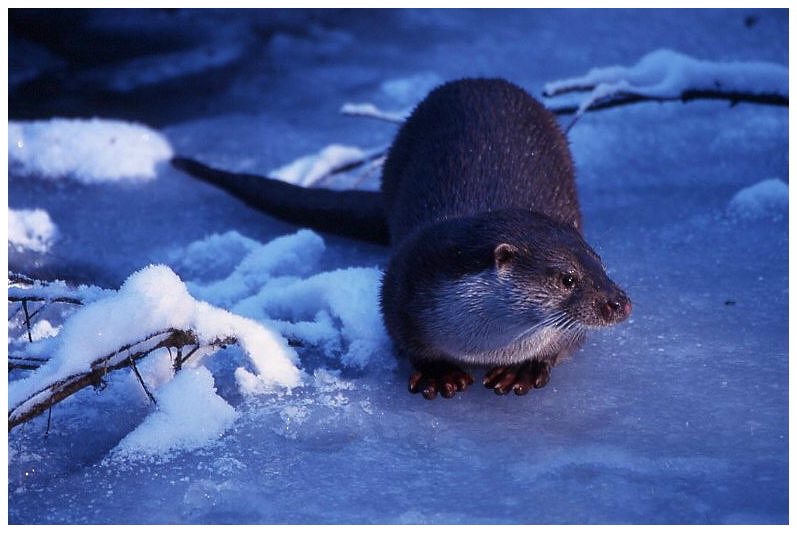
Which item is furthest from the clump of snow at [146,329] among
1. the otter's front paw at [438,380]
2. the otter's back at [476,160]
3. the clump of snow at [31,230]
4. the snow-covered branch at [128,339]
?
the clump of snow at [31,230]

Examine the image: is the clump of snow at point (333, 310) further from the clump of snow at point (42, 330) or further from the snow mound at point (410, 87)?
the snow mound at point (410, 87)

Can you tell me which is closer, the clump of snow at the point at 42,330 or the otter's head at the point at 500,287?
the otter's head at the point at 500,287

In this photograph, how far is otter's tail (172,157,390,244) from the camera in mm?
3383

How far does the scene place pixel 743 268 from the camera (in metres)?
3.06

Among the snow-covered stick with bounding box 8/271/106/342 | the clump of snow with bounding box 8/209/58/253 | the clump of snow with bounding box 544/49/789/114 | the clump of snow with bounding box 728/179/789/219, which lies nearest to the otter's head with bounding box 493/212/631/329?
the snow-covered stick with bounding box 8/271/106/342

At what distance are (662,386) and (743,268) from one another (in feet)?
2.69

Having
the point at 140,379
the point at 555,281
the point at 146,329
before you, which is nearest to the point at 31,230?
the point at 146,329

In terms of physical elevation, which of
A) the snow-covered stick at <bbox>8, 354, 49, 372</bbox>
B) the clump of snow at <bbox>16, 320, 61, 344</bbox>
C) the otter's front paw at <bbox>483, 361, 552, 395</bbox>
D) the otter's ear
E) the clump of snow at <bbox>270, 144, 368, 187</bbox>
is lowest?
the otter's front paw at <bbox>483, 361, 552, 395</bbox>

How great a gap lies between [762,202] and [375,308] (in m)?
1.49

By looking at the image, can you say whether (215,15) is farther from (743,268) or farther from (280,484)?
(280,484)

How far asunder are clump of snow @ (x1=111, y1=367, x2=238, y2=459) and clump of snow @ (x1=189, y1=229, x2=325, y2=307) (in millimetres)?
623

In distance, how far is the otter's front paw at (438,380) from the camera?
241 centimetres

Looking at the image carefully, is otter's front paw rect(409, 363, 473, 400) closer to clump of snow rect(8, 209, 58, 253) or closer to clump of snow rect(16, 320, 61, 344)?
clump of snow rect(16, 320, 61, 344)

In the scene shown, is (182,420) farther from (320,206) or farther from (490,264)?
(320,206)
